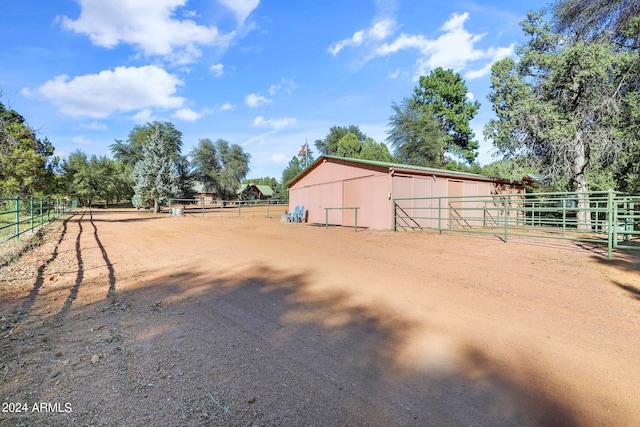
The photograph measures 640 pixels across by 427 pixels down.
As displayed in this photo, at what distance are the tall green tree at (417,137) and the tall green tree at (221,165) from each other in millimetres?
24994

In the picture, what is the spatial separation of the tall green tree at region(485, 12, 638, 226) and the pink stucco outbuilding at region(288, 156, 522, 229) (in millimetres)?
2830

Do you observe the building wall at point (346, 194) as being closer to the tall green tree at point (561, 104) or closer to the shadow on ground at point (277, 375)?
the tall green tree at point (561, 104)

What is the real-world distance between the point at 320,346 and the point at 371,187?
37.8 feet

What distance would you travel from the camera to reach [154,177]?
94.5ft

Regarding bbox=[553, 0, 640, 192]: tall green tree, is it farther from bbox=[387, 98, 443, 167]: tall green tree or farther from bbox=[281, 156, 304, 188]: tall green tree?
bbox=[281, 156, 304, 188]: tall green tree

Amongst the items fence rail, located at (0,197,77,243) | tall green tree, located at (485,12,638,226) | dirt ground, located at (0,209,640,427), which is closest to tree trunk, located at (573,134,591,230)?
tall green tree, located at (485,12,638,226)

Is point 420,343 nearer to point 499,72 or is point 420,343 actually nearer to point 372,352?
point 372,352

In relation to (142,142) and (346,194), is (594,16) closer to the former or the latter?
(346,194)

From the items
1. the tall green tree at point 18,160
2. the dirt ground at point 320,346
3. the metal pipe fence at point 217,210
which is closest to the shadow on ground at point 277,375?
the dirt ground at point 320,346

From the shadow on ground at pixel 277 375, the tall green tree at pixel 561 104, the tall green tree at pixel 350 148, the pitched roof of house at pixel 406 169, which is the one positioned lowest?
the shadow on ground at pixel 277 375

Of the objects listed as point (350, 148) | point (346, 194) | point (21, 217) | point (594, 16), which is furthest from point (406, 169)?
point (350, 148)

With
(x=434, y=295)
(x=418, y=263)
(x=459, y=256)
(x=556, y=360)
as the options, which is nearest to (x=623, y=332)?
(x=556, y=360)

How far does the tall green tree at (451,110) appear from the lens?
106 ft

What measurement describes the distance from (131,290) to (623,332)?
20.3 ft
